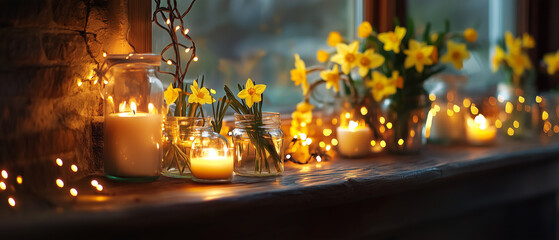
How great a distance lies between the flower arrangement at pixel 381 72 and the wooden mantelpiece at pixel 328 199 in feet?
0.43

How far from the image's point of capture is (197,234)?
1.04 meters

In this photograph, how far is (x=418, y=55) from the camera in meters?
1.64

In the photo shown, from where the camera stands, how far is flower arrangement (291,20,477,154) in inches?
62.6

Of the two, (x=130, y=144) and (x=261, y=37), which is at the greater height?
(x=261, y=37)

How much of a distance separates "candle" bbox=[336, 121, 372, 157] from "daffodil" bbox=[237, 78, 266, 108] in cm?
38

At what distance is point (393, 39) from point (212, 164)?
709 millimetres

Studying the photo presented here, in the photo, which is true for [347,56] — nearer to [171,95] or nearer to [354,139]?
[354,139]

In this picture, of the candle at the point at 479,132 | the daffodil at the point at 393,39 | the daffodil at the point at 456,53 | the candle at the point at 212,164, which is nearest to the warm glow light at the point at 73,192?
the candle at the point at 212,164

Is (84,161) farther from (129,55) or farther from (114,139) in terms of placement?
(129,55)

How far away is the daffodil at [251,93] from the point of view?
1.31m

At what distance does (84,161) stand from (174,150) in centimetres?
19

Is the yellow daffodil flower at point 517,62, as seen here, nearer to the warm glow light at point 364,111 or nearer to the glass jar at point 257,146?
the warm glow light at point 364,111

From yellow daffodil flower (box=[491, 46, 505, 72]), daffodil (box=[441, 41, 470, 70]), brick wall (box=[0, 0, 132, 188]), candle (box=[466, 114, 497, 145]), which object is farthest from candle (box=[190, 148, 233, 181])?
yellow daffodil flower (box=[491, 46, 505, 72])

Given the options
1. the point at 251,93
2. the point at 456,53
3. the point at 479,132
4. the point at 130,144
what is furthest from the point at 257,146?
the point at 479,132
